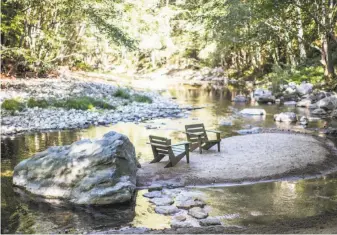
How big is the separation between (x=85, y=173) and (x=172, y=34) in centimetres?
5145

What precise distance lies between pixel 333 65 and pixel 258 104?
382 inches

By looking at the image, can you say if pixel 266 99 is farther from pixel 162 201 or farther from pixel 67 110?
pixel 162 201

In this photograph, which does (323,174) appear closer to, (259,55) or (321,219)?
(321,219)

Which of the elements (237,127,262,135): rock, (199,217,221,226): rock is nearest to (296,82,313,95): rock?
(237,127,262,135): rock

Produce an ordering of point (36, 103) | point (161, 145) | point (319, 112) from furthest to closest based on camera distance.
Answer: point (319, 112), point (36, 103), point (161, 145)

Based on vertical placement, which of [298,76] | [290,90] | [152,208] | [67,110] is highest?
[298,76]

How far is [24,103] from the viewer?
22234 millimetres

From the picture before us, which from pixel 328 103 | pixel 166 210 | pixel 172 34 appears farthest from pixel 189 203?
pixel 172 34

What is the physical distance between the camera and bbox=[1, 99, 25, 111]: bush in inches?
826

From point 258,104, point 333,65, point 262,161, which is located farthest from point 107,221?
point 333,65

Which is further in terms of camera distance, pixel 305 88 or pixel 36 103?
pixel 305 88

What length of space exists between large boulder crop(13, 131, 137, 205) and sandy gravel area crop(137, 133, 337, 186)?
107cm

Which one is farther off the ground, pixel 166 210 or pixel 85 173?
pixel 85 173

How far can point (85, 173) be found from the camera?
35.0 feet
